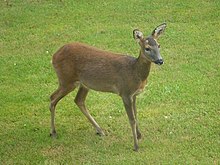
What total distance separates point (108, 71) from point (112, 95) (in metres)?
1.73

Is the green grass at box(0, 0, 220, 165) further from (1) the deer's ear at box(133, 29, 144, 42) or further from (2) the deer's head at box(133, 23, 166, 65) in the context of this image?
(1) the deer's ear at box(133, 29, 144, 42)

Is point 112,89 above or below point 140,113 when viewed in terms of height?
above

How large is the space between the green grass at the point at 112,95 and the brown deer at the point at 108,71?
0.34m

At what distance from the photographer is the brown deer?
690 cm

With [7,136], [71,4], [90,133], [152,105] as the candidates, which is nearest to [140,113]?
[152,105]

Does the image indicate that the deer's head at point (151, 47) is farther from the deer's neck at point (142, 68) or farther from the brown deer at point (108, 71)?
the deer's neck at point (142, 68)

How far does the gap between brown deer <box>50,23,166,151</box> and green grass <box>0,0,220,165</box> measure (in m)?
0.34

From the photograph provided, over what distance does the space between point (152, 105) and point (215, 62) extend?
7.10 feet

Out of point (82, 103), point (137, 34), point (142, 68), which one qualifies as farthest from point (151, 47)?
point (82, 103)

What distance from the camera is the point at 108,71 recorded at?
7.18 metres

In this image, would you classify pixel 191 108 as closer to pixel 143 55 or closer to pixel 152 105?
pixel 152 105

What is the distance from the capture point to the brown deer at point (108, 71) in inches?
272

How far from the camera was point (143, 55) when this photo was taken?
6.87 metres

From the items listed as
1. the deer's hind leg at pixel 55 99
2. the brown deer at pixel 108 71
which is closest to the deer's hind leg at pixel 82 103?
the brown deer at pixel 108 71
